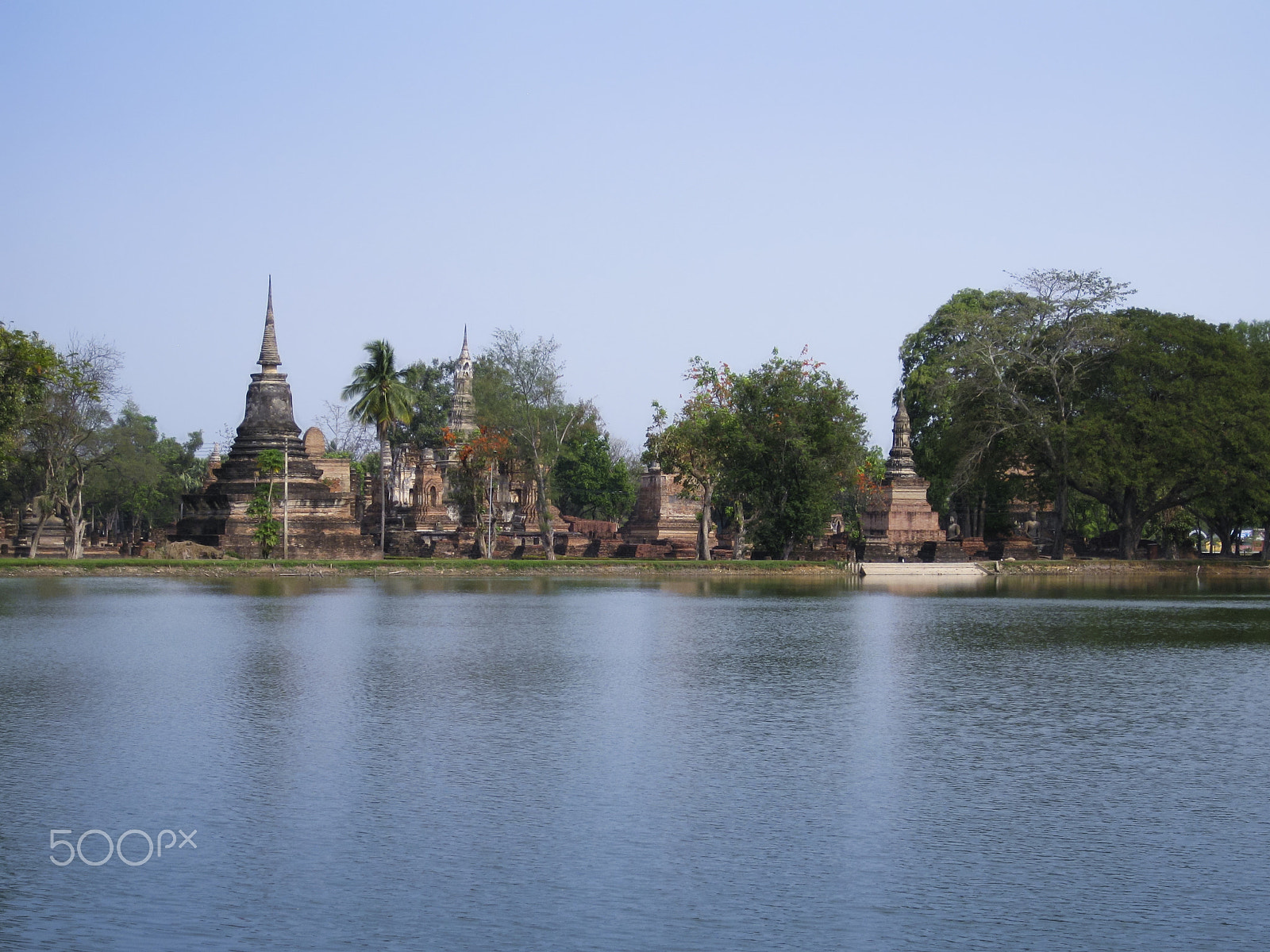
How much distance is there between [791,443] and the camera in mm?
48312

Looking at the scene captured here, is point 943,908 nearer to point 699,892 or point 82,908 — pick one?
point 699,892

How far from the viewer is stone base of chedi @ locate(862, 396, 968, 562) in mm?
53812

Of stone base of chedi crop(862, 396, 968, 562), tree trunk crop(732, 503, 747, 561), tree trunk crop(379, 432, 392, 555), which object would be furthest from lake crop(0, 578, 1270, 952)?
tree trunk crop(379, 432, 392, 555)

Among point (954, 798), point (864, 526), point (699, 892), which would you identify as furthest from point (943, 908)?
point (864, 526)

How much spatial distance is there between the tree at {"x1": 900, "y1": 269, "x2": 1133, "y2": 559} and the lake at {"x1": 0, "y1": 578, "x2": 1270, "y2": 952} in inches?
1239

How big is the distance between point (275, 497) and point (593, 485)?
37.0 metres

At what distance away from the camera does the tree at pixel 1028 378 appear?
5541 centimetres

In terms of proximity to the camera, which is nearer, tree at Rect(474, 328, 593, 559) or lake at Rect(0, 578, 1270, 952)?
lake at Rect(0, 578, 1270, 952)

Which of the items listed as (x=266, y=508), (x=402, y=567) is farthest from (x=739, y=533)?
(x=266, y=508)

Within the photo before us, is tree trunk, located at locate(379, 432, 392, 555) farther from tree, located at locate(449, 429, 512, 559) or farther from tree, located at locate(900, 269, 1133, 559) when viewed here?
tree, located at locate(900, 269, 1133, 559)

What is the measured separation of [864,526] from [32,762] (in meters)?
44.9

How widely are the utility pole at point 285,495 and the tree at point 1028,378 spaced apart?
25710 mm

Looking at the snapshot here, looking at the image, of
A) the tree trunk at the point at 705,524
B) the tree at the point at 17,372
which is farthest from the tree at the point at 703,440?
the tree at the point at 17,372

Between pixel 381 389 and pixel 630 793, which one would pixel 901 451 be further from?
pixel 630 793
